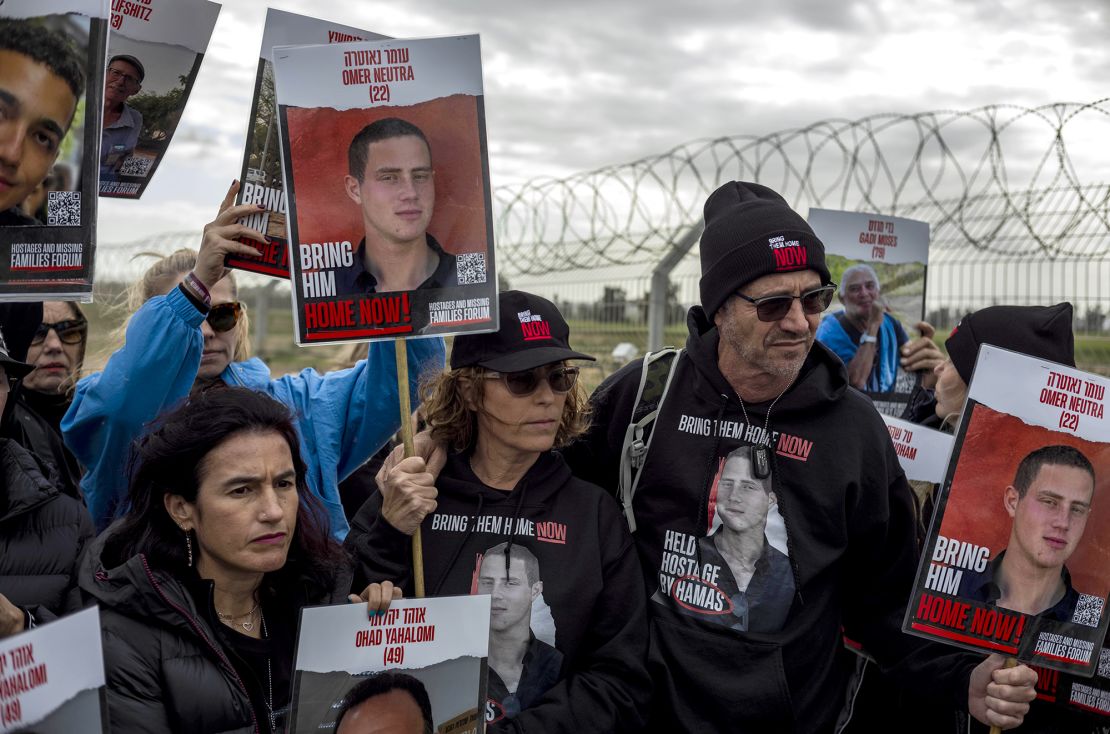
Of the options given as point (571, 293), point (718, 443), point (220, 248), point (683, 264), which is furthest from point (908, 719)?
point (571, 293)

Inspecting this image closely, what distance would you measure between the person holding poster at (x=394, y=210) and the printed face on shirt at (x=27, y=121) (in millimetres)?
750

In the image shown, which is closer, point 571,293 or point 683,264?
point 683,264

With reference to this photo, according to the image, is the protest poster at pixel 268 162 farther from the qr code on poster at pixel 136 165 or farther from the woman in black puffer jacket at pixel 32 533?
the woman in black puffer jacket at pixel 32 533

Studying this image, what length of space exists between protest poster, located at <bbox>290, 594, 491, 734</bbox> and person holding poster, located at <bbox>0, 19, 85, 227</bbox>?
1315 mm

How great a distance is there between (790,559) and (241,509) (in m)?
1.59

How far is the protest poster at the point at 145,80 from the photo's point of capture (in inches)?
128

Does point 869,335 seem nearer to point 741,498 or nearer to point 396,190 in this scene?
point 741,498

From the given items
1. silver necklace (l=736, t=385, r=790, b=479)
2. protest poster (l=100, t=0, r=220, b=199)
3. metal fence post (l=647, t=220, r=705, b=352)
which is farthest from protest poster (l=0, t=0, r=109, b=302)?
metal fence post (l=647, t=220, r=705, b=352)

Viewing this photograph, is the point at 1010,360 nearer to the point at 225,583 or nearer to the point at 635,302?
the point at 225,583

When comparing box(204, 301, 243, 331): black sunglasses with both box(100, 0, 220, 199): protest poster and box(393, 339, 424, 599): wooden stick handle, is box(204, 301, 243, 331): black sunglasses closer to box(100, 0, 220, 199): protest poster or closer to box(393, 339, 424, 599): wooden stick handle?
box(100, 0, 220, 199): protest poster

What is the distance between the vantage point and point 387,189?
2932 mm

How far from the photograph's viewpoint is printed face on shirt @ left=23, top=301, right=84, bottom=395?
166 inches

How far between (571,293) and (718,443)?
694 cm

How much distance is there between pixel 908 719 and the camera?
148 inches
